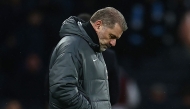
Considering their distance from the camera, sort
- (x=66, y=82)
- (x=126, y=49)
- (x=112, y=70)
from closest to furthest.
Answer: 1. (x=66, y=82)
2. (x=112, y=70)
3. (x=126, y=49)

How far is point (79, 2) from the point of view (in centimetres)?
605

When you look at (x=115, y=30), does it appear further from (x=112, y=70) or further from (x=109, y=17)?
(x=112, y=70)

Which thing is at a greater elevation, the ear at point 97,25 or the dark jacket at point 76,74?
the ear at point 97,25

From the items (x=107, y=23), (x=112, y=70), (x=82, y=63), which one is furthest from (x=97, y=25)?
(x=112, y=70)

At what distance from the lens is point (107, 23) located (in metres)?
3.09

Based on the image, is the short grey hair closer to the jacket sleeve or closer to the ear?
the ear

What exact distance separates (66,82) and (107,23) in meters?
0.43

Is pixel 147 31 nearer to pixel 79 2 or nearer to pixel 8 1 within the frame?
pixel 79 2

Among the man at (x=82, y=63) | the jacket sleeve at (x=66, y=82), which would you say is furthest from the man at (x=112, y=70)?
the jacket sleeve at (x=66, y=82)

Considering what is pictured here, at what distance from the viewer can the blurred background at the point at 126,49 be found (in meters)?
5.44

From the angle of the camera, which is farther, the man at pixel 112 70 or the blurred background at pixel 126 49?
the blurred background at pixel 126 49

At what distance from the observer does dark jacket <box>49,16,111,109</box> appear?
116 inches

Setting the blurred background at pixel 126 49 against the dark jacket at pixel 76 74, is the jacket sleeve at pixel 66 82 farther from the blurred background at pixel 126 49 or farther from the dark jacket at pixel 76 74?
the blurred background at pixel 126 49

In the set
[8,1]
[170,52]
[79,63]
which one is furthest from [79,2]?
[79,63]
